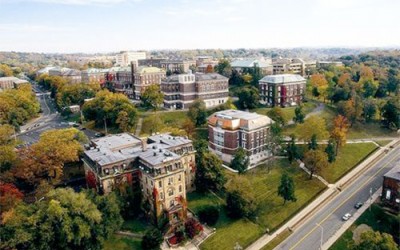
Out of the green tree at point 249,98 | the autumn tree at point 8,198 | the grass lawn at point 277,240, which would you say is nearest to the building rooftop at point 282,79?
the green tree at point 249,98

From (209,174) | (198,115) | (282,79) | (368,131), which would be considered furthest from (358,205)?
(282,79)

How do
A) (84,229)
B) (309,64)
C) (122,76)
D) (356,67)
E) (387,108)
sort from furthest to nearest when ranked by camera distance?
(309,64) < (356,67) < (122,76) < (387,108) < (84,229)

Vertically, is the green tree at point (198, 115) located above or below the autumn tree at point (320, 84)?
below

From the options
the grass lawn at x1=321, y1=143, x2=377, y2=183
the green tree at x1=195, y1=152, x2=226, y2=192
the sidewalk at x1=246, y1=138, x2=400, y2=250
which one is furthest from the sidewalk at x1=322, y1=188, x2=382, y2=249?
the green tree at x1=195, y1=152, x2=226, y2=192

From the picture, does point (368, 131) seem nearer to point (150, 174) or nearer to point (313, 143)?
point (313, 143)

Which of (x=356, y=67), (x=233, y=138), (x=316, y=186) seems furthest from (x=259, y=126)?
(x=356, y=67)

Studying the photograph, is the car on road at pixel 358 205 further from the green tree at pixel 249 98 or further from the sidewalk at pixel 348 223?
the green tree at pixel 249 98

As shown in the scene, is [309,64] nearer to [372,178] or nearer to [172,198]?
[372,178]
